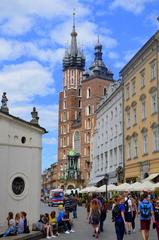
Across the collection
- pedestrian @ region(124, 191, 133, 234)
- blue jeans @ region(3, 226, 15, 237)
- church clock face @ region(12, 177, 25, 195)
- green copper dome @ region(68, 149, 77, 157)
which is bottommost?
blue jeans @ region(3, 226, 15, 237)

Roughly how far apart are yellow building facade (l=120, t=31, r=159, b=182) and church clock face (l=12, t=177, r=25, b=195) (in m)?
17.3

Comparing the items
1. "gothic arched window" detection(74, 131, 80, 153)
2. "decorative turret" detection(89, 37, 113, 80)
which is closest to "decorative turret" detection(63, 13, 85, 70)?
"decorative turret" detection(89, 37, 113, 80)

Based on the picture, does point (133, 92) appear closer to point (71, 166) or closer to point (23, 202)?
point (23, 202)

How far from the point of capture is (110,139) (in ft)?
193

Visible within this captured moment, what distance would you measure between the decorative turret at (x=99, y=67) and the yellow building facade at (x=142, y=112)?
228ft

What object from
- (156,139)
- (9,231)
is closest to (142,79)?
(156,139)

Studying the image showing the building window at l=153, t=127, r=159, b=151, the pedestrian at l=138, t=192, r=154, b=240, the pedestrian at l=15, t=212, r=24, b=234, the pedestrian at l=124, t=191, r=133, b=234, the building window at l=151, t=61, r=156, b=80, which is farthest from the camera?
the building window at l=151, t=61, r=156, b=80

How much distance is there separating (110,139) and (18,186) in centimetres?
3428

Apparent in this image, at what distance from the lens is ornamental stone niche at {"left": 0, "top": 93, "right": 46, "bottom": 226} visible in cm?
2491

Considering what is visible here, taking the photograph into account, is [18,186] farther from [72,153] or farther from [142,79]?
[72,153]

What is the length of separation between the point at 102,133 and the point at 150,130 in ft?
75.9

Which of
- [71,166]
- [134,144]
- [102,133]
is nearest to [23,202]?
[134,144]

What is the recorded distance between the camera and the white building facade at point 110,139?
53250mm

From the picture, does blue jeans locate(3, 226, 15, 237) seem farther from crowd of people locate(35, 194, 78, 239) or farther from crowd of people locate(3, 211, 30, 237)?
crowd of people locate(35, 194, 78, 239)
